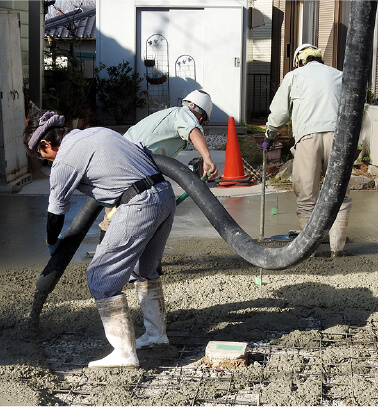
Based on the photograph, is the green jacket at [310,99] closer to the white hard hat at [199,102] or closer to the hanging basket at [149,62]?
the white hard hat at [199,102]

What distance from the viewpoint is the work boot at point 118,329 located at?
4.36 meters

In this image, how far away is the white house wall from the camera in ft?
54.3

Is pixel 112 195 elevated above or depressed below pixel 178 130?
below

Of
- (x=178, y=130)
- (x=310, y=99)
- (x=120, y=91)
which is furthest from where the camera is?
(x=120, y=91)

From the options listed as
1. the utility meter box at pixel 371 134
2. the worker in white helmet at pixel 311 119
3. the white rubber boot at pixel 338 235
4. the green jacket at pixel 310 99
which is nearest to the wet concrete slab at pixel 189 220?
the white rubber boot at pixel 338 235

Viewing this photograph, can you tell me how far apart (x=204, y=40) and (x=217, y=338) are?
496 inches

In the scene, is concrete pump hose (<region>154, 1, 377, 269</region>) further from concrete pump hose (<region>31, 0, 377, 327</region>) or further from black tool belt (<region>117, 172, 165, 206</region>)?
black tool belt (<region>117, 172, 165, 206</region>)

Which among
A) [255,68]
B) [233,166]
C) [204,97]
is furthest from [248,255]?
[255,68]

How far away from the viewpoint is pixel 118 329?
4.37 meters

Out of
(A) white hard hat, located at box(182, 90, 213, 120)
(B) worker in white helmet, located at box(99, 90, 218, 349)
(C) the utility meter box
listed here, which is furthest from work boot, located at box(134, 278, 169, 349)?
(C) the utility meter box

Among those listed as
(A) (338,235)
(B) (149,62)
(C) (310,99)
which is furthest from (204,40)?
(A) (338,235)

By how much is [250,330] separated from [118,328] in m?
1.17

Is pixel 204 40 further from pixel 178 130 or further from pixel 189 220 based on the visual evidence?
pixel 178 130

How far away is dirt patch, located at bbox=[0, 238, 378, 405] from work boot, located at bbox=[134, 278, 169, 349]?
7 centimetres
